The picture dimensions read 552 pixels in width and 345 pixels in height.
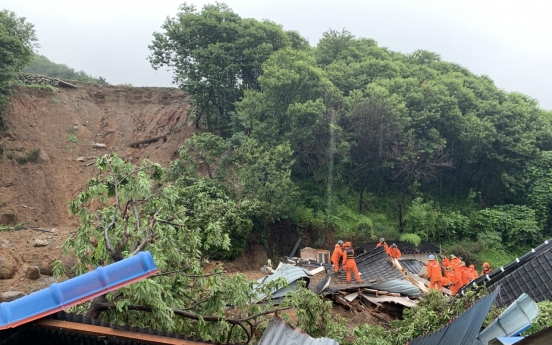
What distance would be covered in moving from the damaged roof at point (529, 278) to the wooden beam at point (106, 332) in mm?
7436

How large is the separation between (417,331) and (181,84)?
2000cm

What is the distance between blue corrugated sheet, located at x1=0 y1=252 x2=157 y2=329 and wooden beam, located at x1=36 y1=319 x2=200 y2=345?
363mm

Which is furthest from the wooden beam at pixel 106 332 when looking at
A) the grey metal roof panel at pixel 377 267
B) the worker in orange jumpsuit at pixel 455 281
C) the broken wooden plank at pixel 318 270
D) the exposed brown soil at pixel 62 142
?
the exposed brown soil at pixel 62 142

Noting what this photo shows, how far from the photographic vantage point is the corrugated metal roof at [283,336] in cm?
377

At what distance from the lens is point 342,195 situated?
76.6 ft

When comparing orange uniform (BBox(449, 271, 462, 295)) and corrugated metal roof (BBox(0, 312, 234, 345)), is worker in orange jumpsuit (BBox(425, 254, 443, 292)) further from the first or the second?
corrugated metal roof (BBox(0, 312, 234, 345))

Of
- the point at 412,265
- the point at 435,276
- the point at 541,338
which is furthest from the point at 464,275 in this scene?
the point at 541,338

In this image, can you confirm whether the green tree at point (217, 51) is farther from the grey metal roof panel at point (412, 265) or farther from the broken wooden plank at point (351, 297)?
the broken wooden plank at point (351, 297)

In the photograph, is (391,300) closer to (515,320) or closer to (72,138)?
(515,320)

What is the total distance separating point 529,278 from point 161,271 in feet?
24.3

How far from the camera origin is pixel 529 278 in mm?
8672

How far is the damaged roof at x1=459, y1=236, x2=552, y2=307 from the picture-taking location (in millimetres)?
8297

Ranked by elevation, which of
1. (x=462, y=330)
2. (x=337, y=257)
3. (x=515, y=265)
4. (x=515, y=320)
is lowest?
(x=515, y=265)

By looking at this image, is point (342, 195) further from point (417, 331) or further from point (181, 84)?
point (417, 331)
